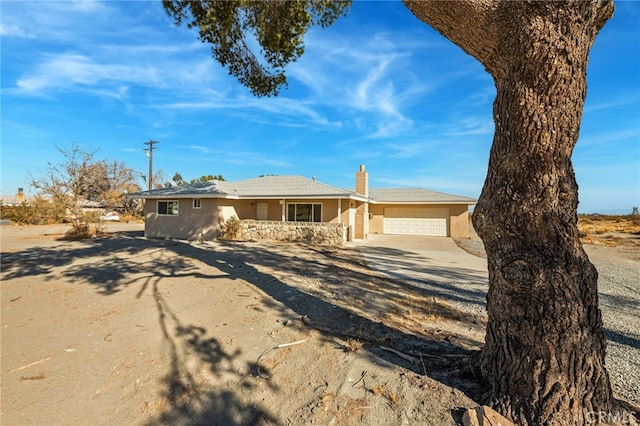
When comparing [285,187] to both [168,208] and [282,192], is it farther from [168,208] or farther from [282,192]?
[168,208]

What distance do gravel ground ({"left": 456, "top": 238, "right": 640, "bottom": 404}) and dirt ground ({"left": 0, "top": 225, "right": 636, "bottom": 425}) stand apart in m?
1.32

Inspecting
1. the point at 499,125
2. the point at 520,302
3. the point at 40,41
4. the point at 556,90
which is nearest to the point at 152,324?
the point at 520,302

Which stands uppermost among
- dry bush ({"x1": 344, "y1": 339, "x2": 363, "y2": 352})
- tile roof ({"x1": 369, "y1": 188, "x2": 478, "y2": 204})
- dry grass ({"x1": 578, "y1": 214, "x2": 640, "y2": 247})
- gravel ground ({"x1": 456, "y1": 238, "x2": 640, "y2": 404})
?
tile roof ({"x1": 369, "y1": 188, "x2": 478, "y2": 204})

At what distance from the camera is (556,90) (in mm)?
2188

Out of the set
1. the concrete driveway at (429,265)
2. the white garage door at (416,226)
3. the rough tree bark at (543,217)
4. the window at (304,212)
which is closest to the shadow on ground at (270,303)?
the rough tree bark at (543,217)

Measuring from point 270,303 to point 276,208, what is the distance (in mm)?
12843

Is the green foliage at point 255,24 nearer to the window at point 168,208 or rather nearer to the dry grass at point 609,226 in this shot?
the window at point 168,208

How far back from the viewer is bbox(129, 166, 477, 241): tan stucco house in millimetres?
16219

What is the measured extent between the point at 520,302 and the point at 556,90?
1.69 m

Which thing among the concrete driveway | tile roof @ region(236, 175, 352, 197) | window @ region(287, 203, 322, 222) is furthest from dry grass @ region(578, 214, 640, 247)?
window @ region(287, 203, 322, 222)

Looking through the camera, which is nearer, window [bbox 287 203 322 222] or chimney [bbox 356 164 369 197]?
window [bbox 287 203 322 222]

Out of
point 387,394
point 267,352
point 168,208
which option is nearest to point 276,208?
point 168,208

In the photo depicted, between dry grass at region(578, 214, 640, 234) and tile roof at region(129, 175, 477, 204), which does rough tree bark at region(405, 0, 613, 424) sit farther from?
dry grass at region(578, 214, 640, 234)

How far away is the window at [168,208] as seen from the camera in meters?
17.3
